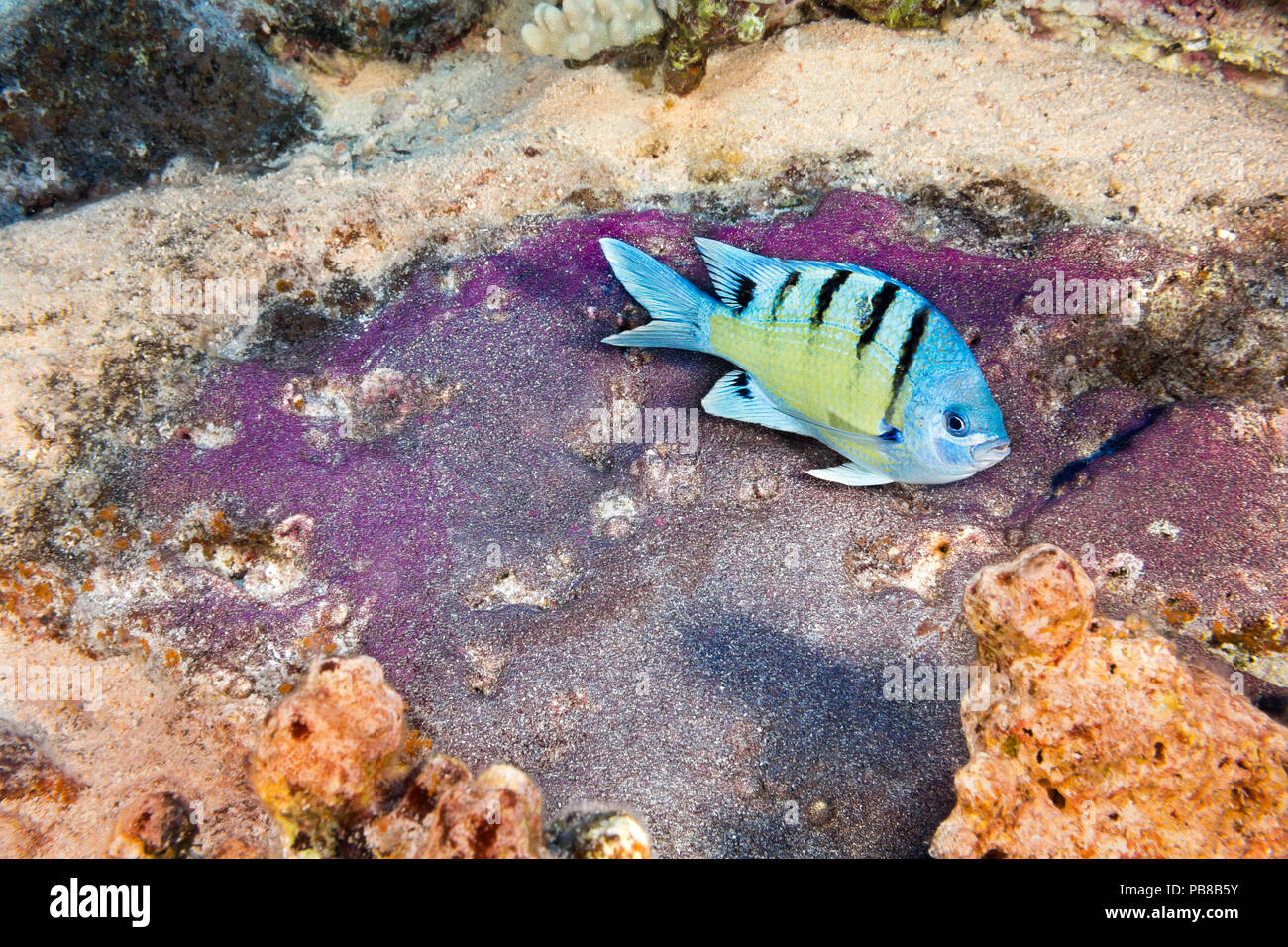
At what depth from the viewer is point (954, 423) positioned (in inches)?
92.8

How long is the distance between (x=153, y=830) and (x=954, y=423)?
3.16m

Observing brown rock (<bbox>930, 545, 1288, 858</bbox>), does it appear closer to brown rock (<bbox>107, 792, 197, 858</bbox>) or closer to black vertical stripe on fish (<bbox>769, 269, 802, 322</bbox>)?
black vertical stripe on fish (<bbox>769, 269, 802, 322</bbox>)

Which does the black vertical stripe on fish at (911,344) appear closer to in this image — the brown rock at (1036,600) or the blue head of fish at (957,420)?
the blue head of fish at (957,420)

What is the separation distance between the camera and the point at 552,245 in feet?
11.6

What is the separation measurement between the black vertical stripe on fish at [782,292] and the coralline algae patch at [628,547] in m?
0.61

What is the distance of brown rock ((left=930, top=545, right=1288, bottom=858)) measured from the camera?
6.42 feet

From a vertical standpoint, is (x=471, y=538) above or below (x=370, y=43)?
below

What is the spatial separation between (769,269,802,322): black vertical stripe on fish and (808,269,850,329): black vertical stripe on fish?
127 mm

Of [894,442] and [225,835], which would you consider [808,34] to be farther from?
[225,835]

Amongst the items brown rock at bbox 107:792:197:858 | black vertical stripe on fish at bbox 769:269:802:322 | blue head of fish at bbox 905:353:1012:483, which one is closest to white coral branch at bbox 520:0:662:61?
black vertical stripe on fish at bbox 769:269:802:322

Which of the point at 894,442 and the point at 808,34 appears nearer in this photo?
the point at 894,442
